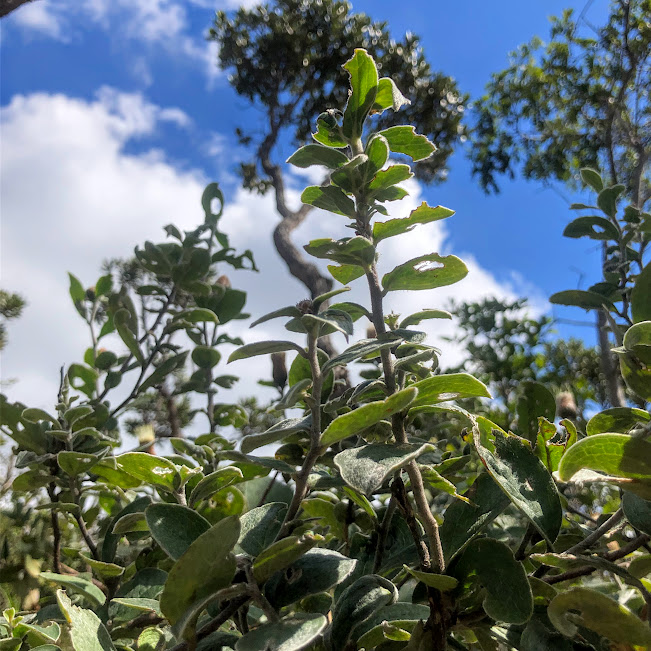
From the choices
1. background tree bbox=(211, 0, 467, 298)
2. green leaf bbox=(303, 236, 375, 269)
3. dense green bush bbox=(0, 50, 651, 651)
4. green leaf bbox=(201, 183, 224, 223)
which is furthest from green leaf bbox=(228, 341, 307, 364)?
background tree bbox=(211, 0, 467, 298)

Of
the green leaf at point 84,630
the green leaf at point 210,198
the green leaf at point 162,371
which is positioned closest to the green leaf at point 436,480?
the green leaf at point 84,630

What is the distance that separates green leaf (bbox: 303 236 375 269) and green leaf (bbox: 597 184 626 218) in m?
0.76

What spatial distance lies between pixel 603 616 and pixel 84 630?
16.2 inches

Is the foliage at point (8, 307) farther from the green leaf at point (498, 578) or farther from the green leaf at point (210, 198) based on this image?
the green leaf at point (498, 578)

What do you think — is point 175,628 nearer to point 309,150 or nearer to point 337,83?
point 309,150

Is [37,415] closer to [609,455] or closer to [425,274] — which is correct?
[425,274]

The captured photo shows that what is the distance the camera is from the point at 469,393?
49 cm

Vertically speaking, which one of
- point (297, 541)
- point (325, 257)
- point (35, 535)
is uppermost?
point (325, 257)

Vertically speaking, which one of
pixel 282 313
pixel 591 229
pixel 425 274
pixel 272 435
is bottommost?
pixel 272 435

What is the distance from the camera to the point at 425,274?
584 mm

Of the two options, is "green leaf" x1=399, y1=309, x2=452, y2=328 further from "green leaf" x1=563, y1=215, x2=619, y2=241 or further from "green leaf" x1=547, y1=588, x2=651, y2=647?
"green leaf" x1=563, y1=215, x2=619, y2=241

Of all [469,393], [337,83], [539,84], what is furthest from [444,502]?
[337,83]

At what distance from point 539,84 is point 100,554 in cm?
624

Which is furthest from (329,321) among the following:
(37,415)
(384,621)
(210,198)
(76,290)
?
(76,290)
